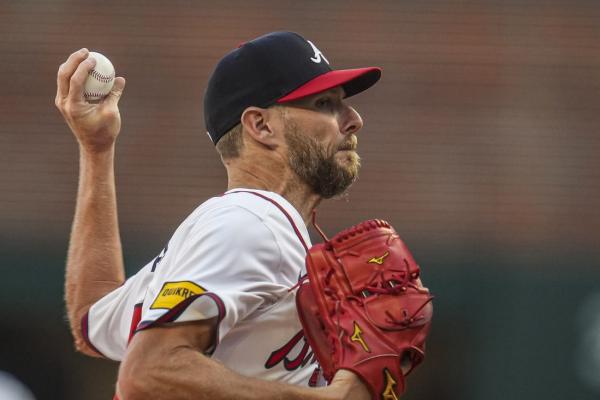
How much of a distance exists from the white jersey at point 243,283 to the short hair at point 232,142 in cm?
30

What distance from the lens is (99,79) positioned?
110 inches

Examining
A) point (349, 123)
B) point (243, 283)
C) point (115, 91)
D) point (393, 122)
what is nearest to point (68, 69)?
point (115, 91)

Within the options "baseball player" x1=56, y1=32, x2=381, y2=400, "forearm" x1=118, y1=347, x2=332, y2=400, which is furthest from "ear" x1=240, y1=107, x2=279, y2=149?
"forearm" x1=118, y1=347, x2=332, y2=400

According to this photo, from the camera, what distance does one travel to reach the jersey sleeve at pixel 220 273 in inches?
85.4

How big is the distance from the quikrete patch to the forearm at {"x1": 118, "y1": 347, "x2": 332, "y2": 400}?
0.35 ft

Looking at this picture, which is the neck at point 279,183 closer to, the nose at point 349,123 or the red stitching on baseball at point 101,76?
the nose at point 349,123

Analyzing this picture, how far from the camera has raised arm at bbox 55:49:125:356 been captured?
2.86 meters

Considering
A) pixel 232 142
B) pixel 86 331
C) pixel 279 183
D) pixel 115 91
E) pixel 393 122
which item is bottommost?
pixel 393 122

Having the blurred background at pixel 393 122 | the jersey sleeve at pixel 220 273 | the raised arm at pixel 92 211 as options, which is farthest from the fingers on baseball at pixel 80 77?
the blurred background at pixel 393 122

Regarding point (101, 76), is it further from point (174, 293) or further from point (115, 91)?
point (174, 293)

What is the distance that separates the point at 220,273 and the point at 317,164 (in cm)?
59

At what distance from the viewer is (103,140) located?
2.96 meters

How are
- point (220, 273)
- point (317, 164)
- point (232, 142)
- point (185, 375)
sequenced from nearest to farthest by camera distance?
point (185, 375) → point (220, 273) → point (317, 164) → point (232, 142)

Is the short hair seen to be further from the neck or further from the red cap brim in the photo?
the red cap brim
